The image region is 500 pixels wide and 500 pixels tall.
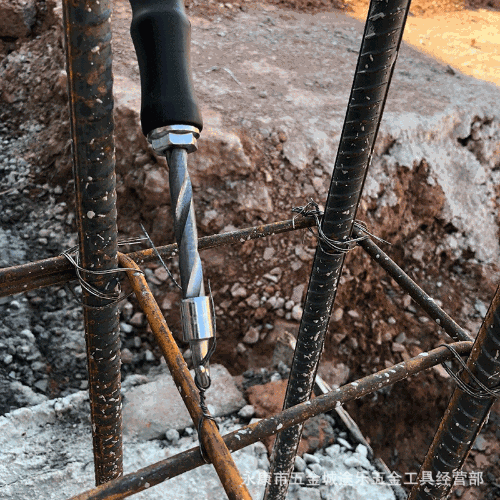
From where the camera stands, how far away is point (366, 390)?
4.66 feet

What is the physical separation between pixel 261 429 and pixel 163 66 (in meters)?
0.93

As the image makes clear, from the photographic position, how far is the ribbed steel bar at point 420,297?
1.65 m

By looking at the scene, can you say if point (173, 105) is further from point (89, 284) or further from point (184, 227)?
point (89, 284)

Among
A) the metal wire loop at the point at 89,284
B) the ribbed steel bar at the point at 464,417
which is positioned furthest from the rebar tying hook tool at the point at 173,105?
the ribbed steel bar at the point at 464,417

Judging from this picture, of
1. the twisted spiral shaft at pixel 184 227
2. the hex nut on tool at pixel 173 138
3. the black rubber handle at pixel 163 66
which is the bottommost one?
the twisted spiral shaft at pixel 184 227

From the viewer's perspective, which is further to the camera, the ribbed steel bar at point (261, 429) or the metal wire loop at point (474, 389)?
the metal wire loop at point (474, 389)

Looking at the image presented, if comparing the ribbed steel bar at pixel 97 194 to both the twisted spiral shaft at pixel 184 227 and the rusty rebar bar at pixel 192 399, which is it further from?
the twisted spiral shaft at pixel 184 227

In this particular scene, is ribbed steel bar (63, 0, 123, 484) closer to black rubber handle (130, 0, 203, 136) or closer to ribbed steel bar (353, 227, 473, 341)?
black rubber handle (130, 0, 203, 136)

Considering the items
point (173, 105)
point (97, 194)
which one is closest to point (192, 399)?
point (97, 194)

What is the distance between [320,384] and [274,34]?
4.19m

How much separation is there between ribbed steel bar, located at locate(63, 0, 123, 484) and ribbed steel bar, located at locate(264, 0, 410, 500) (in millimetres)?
808

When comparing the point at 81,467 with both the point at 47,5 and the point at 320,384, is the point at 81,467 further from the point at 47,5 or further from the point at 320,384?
the point at 47,5

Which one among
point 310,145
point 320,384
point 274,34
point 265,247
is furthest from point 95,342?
point 274,34

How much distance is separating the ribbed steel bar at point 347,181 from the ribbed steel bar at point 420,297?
0.39ft
